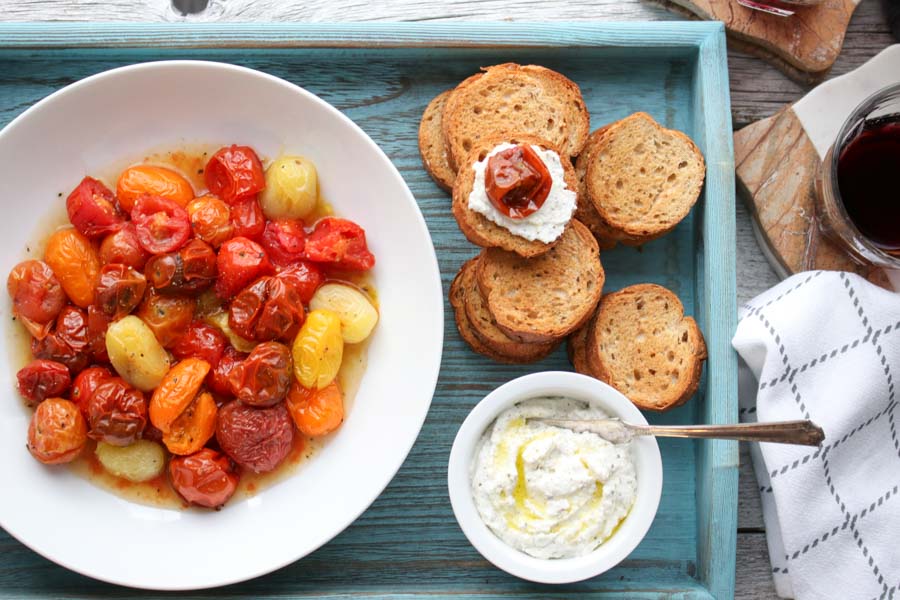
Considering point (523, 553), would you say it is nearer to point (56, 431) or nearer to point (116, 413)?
point (116, 413)

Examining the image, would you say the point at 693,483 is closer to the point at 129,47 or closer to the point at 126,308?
the point at 126,308

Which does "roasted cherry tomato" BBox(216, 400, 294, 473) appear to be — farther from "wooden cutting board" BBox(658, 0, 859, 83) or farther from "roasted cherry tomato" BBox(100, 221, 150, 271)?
"wooden cutting board" BBox(658, 0, 859, 83)

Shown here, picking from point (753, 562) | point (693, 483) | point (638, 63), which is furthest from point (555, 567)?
point (638, 63)

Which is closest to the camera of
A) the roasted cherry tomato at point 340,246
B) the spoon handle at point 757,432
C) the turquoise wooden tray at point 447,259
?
the spoon handle at point 757,432

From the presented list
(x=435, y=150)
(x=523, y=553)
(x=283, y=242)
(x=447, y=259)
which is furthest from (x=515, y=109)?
(x=523, y=553)

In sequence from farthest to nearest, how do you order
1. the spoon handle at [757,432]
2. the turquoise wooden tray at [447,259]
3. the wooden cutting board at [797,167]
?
1. the wooden cutting board at [797,167]
2. the turquoise wooden tray at [447,259]
3. the spoon handle at [757,432]

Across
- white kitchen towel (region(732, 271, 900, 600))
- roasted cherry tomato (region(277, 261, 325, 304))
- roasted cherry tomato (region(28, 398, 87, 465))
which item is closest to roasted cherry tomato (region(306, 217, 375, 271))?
roasted cherry tomato (region(277, 261, 325, 304))

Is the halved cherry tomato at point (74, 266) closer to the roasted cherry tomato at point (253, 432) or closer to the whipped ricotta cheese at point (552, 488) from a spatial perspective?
the roasted cherry tomato at point (253, 432)

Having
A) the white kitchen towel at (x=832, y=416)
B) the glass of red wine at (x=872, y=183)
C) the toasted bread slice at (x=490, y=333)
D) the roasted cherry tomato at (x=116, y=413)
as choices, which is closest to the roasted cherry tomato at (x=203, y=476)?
the roasted cherry tomato at (x=116, y=413)
